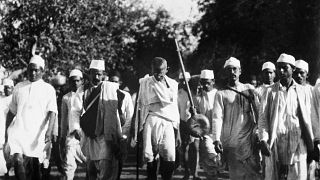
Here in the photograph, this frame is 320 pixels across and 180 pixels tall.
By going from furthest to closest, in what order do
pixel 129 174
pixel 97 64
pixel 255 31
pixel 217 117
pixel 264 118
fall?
pixel 255 31 → pixel 129 174 → pixel 97 64 → pixel 217 117 → pixel 264 118

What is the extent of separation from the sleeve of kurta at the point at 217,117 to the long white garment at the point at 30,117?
102 inches

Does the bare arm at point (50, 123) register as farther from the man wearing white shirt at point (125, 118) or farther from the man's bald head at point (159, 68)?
the man's bald head at point (159, 68)

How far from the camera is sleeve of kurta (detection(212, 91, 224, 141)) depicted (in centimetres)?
961

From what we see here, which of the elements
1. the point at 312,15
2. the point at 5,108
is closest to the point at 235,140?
the point at 5,108

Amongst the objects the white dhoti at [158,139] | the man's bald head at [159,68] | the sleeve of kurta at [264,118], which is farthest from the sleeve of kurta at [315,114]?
the man's bald head at [159,68]

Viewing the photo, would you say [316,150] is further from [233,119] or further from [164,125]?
[164,125]

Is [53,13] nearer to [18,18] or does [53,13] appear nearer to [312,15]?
[18,18]

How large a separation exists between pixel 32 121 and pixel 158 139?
2.04 metres

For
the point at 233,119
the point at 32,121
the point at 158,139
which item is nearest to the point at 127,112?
the point at 158,139

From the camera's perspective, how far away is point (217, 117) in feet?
31.9

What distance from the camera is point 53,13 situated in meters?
27.5

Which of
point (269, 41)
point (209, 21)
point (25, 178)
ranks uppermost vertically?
→ point (209, 21)

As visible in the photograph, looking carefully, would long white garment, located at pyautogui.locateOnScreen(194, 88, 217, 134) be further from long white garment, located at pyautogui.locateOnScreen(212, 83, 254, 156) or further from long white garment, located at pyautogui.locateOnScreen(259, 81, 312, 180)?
long white garment, located at pyautogui.locateOnScreen(259, 81, 312, 180)

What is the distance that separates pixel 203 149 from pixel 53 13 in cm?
1649
